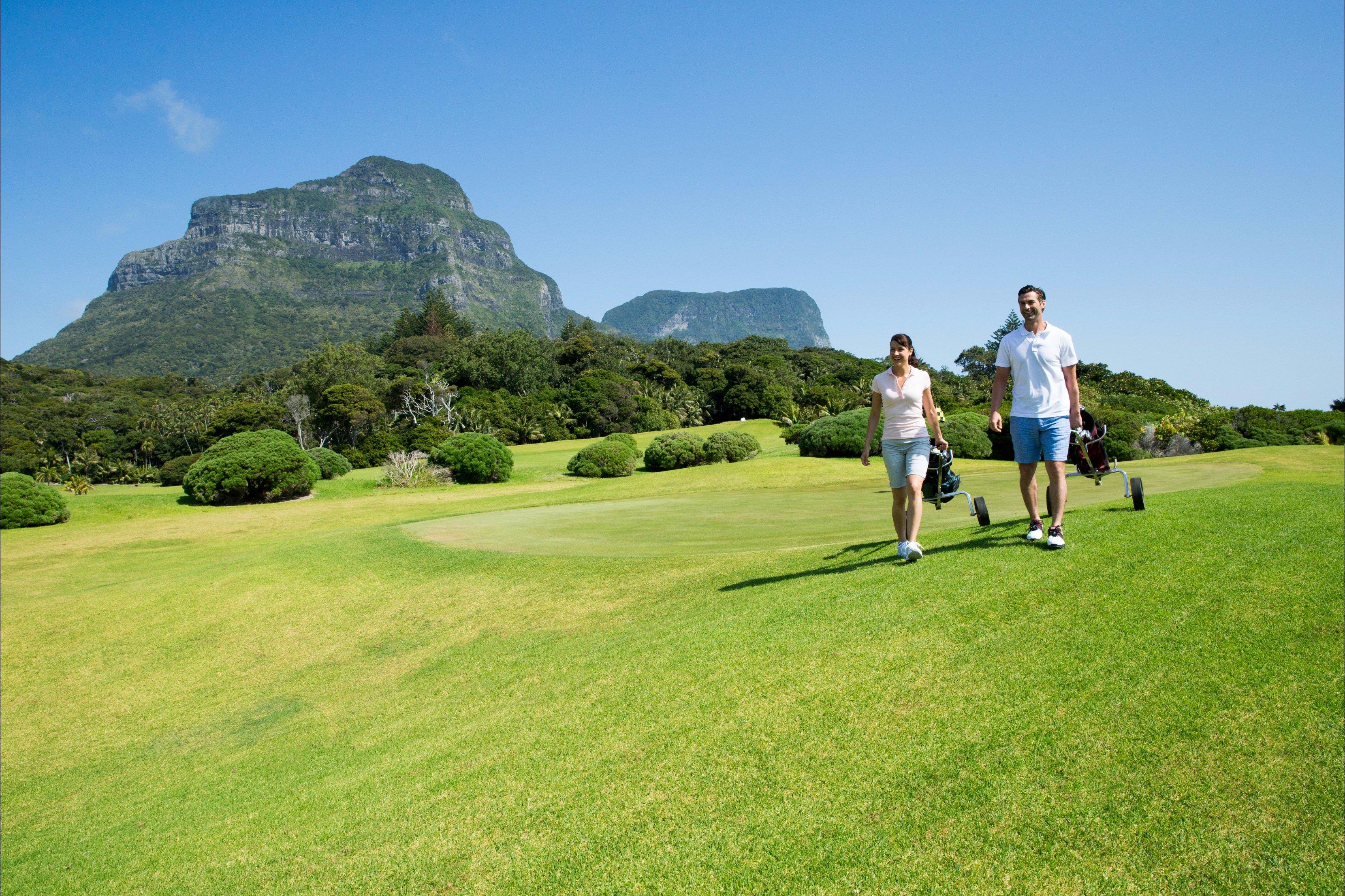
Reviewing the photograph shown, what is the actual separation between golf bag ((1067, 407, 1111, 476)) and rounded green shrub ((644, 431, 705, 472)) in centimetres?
2958

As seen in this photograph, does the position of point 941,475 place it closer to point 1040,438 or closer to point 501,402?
point 1040,438

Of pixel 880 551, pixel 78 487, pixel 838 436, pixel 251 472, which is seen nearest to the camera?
pixel 880 551

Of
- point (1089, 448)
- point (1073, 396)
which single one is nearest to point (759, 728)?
point (1073, 396)

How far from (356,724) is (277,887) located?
11.8ft

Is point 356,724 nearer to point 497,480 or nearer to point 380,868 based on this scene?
point 380,868

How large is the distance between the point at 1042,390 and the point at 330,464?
1612 inches

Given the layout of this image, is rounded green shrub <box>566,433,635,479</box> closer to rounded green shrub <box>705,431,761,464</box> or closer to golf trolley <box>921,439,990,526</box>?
rounded green shrub <box>705,431,761,464</box>

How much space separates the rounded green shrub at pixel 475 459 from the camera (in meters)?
38.0

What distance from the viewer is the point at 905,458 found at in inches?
318

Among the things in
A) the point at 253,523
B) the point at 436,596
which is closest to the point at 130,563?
the point at 253,523

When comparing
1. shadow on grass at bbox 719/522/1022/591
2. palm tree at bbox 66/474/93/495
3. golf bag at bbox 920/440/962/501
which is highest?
golf bag at bbox 920/440/962/501

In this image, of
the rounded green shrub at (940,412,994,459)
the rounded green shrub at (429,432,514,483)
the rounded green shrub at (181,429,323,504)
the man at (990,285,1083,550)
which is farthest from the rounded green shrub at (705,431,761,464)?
the man at (990,285,1083,550)

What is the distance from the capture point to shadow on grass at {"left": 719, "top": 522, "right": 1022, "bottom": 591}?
8344 millimetres

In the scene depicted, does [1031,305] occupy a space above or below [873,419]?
above
